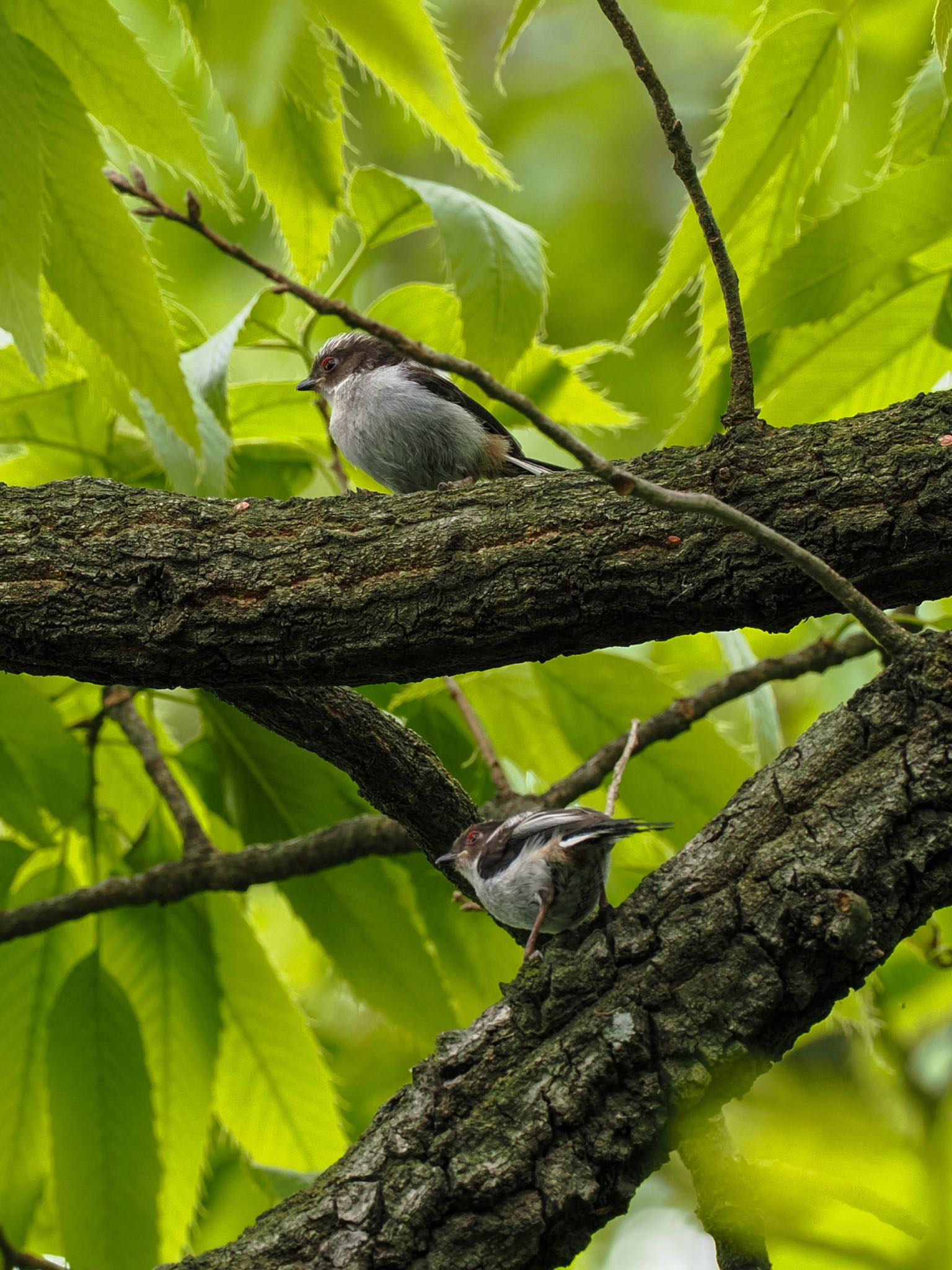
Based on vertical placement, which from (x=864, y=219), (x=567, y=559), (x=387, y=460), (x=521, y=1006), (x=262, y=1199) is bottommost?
(x=521, y=1006)

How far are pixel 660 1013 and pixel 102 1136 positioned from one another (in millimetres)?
2260

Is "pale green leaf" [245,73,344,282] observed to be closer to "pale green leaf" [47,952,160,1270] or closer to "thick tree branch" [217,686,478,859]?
"thick tree branch" [217,686,478,859]

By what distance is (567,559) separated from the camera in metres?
2.38

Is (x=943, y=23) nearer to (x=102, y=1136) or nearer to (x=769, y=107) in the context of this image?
(x=769, y=107)

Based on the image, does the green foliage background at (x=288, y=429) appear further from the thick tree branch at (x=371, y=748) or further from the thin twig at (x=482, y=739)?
the thick tree branch at (x=371, y=748)

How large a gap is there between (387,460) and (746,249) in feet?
5.31

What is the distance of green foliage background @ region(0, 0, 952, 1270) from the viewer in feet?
8.33

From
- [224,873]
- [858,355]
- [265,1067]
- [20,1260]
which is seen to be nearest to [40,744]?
[224,873]

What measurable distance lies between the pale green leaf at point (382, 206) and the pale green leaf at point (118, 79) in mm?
1262

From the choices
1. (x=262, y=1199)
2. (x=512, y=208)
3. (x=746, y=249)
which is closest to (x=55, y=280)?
(x=746, y=249)

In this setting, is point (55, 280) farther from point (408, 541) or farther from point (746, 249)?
point (746, 249)

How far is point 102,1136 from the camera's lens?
3.60 metres

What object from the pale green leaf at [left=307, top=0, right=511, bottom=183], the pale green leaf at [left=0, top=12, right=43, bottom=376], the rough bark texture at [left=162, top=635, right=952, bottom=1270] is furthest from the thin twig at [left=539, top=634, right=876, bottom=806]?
the pale green leaf at [left=0, top=12, right=43, bottom=376]

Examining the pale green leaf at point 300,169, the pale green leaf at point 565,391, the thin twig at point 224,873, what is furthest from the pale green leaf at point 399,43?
the thin twig at point 224,873
